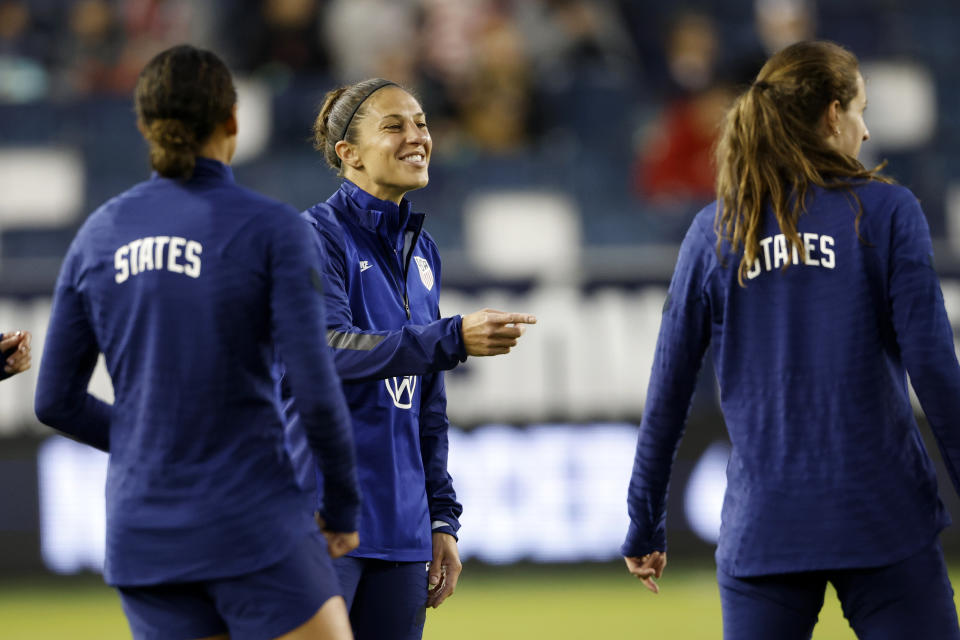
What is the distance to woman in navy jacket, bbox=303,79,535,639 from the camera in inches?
118

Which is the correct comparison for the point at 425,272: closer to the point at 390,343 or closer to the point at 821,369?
the point at 390,343

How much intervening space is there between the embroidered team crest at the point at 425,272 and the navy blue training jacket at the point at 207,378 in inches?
35.0

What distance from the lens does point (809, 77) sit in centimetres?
275

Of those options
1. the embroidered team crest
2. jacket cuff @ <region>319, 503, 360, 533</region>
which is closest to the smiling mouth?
the embroidered team crest

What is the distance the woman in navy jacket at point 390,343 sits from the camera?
2986 millimetres

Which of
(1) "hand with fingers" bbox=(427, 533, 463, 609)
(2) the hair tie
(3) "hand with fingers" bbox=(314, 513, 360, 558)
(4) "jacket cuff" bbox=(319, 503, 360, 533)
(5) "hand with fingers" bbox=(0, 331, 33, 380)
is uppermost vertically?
(2) the hair tie

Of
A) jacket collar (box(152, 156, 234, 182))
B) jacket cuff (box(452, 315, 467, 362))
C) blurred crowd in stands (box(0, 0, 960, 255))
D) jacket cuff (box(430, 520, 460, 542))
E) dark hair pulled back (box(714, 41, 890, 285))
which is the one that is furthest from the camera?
blurred crowd in stands (box(0, 0, 960, 255))

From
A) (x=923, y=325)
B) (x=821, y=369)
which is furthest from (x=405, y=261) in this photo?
(x=923, y=325)

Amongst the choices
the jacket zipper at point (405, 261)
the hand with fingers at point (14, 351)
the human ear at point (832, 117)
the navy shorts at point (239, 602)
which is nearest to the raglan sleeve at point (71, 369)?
the navy shorts at point (239, 602)

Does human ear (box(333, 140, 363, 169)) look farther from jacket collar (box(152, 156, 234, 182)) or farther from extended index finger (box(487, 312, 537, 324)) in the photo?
jacket collar (box(152, 156, 234, 182))

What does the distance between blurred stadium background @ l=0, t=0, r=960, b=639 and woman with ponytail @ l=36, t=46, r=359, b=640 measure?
3.87 metres

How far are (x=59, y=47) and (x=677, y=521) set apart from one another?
596 cm

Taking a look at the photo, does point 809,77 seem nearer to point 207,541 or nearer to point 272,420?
point 272,420

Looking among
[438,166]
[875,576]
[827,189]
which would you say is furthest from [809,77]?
[438,166]
